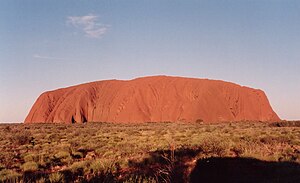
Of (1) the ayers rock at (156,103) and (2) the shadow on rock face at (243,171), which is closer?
(2) the shadow on rock face at (243,171)

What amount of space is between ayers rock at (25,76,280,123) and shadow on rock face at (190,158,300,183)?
218ft

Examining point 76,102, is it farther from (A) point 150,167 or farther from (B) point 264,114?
(A) point 150,167

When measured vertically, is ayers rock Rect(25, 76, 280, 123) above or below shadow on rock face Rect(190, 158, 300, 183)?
below

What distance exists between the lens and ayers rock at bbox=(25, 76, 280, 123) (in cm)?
7977

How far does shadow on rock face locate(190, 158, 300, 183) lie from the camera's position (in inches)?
297

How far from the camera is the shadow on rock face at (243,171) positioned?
754cm

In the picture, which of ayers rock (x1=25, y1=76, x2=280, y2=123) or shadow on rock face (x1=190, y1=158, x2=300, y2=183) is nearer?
shadow on rock face (x1=190, y1=158, x2=300, y2=183)

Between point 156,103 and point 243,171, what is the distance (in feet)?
253

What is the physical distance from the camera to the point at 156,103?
3359 inches

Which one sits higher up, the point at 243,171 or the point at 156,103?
the point at 243,171

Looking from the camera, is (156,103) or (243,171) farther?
(156,103)

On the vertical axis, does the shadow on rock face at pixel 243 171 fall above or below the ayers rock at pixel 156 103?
above

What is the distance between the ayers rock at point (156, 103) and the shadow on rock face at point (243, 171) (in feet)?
218

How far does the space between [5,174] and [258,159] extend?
7.52m
